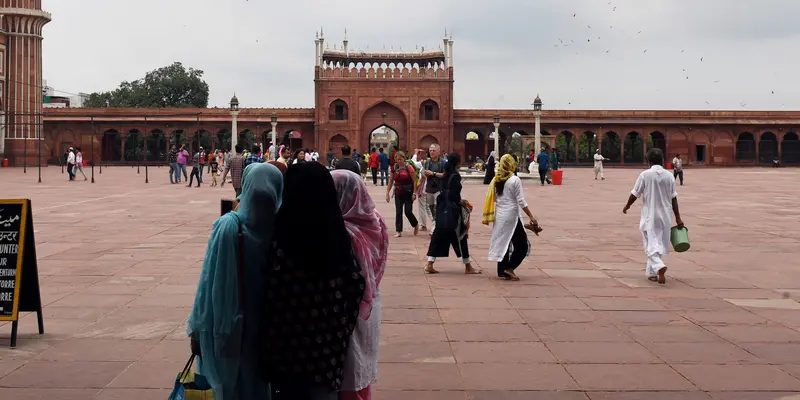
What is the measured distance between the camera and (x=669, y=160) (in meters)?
49.0

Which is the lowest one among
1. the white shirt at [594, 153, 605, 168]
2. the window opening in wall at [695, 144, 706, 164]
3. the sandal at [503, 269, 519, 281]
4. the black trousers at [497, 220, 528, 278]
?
the sandal at [503, 269, 519, 281]

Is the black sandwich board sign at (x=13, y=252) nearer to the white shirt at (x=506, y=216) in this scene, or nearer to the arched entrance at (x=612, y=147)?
the white shirt at (x=506, y=216)

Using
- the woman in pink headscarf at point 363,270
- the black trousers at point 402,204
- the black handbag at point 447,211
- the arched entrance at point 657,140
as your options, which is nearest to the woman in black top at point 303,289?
the woman in pink headscarf at point 363,270

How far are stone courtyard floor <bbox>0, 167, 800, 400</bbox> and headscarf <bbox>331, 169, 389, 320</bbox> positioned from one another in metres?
1.21

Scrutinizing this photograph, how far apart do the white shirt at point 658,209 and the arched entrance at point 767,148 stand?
47120 millimetres

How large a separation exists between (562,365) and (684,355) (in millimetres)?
806

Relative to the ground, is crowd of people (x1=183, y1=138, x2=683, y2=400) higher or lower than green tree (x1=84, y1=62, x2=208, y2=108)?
lower

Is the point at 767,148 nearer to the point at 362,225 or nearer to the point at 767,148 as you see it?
the point at 767,148

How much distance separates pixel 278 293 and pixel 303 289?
3.3 inches

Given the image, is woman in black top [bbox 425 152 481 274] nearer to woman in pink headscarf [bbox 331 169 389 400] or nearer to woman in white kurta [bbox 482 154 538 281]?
woman in white kurta [bbox 482 154 538 281]

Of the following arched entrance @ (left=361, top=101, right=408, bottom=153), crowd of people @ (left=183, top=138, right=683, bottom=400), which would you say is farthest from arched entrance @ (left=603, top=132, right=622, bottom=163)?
crowd of people @ (left=183, top=138, right=683, bottom=400)

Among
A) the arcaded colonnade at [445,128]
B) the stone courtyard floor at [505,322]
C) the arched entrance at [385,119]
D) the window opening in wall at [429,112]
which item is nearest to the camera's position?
the stone courtyard floor at [505,322]

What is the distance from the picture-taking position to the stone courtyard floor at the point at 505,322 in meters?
4.27

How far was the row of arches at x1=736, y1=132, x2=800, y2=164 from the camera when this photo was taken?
165 feet
